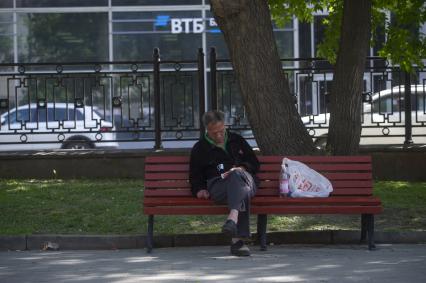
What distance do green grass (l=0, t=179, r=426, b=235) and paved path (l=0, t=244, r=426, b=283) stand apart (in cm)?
63

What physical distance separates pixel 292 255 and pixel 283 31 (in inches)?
669

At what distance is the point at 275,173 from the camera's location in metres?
9.34

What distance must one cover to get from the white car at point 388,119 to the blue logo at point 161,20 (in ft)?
37.9

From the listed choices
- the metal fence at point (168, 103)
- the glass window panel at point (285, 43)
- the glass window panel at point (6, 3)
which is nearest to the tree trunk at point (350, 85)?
the metal fence at point (168, 103)

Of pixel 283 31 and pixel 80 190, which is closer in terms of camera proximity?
pixel 80 190

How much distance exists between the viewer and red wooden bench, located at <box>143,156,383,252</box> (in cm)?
870

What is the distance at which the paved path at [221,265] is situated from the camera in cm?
735

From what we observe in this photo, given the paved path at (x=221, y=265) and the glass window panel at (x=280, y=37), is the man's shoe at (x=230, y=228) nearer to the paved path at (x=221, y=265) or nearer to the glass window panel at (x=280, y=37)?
the paved path at (x=221, y=265)

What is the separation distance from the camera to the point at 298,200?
28.8 ft

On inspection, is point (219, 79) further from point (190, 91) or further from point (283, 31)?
point (283, 31)

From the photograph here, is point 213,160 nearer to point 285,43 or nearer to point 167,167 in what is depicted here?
point 167,167

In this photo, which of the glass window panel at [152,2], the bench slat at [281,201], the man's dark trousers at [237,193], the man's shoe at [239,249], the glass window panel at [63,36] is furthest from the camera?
the glass window panel at [152,2]

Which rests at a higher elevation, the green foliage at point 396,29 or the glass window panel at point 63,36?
the glass window panel at point 63,36

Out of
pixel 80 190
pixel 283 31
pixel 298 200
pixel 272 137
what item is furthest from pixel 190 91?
pixel 283 31
